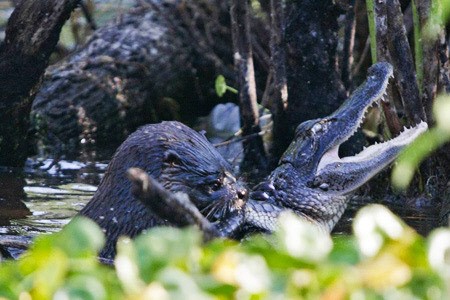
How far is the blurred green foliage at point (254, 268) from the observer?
72.7 inches

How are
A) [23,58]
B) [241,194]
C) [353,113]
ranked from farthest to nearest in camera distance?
[23,58]
[353,113]
[241,194]

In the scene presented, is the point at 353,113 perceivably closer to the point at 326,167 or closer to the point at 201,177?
the point at 326,167

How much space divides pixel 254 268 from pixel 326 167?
12.9 feet

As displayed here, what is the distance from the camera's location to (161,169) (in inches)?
178

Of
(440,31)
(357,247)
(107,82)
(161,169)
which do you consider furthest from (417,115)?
(357,247)

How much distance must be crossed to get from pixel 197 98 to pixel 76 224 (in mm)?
8177

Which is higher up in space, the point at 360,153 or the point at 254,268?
the point at 254,268

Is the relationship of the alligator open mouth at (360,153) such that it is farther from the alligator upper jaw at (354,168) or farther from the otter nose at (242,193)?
the otter nose at (242,193)

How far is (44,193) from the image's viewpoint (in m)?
7.30

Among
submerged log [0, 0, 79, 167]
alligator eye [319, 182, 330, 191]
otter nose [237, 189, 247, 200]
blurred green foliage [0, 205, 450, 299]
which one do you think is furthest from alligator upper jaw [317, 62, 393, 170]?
blurred green foliage [0, 205, 450, 299]

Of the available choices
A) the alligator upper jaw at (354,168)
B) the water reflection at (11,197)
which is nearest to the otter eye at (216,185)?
the alligator upper jaw at (354,168)

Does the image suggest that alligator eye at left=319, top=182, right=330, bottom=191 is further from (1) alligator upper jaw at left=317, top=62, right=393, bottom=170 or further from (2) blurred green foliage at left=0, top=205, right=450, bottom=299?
(2) blurred green foliage at left=0, top=205, right=450, bottom=299

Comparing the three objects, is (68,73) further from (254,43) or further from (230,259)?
(230,259)

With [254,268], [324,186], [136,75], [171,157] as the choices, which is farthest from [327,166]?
[136,75]
